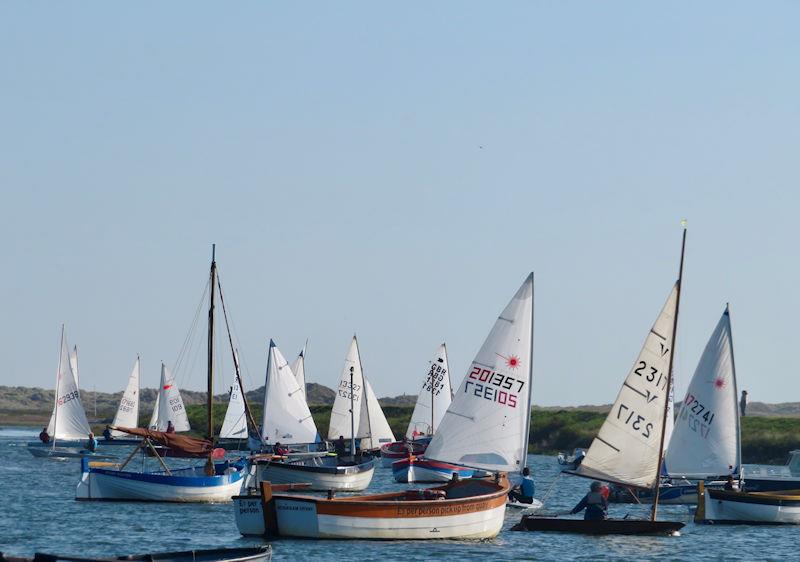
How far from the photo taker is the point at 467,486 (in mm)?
45031

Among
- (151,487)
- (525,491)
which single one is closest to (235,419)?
(151,487)

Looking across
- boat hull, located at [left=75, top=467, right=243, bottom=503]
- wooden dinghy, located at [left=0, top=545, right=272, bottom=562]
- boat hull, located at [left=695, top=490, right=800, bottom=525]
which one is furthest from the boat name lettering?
boat hull, located at [left=75, top=467, right=243, bottom=503]

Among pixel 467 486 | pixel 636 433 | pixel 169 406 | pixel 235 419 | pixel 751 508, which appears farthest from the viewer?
pixel 169 406

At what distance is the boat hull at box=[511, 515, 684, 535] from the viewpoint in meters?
42.7

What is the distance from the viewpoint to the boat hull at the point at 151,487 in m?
57.2

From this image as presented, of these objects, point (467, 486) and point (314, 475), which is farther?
Result: point (314, 475)

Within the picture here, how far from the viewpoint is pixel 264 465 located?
61.8 metres

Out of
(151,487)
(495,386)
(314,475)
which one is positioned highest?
(495,386)

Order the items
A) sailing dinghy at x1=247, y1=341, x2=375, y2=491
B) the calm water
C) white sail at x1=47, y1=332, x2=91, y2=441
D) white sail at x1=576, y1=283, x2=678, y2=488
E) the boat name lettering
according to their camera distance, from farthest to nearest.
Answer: white sail at x1=47, y1=332, x2=91, y2=441 < sailing dinghy at x1=247, y1=341, x2=375, y2=491 < the boat name lettering < white sail at x1=576, y1=283, x2=678, y2=488 < the calm water

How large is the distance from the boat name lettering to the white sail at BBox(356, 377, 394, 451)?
149 ft

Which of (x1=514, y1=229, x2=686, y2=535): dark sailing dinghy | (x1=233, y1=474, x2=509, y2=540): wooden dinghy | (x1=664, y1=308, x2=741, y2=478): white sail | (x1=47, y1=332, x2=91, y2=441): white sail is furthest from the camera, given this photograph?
(x1=47, y1=332, x2=91, y2=441): white sail

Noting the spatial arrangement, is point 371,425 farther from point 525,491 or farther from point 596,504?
point 596,504

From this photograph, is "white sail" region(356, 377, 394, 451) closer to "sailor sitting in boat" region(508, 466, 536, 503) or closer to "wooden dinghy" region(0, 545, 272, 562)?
"sailor sitting in boat" region(508, 466, 536, 503)

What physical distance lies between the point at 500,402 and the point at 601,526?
5.03 metres
